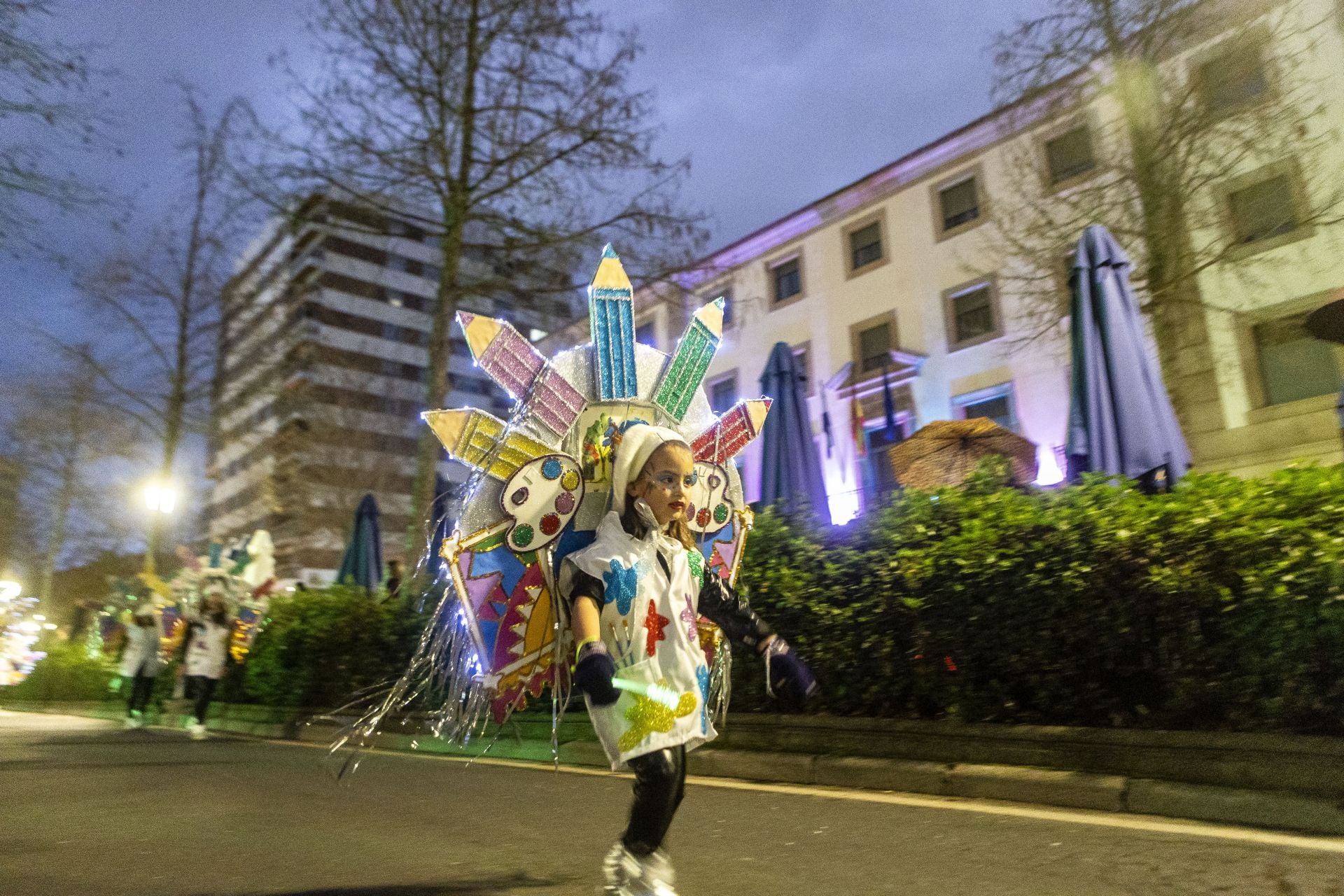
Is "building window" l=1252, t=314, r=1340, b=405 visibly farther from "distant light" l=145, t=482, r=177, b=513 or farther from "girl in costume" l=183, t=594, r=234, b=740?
"distant light" l=145, t=482, r=177, b=513

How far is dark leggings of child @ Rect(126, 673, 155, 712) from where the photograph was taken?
13625 mm

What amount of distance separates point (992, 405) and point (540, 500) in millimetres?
20338

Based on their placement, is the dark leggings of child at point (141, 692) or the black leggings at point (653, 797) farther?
the dark leggings of child at point (141, 692)

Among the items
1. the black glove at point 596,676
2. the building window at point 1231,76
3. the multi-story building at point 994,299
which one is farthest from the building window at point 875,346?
the black glove at point 596,676

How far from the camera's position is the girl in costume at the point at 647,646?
2.98m

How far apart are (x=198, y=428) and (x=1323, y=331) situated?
67.4 feet

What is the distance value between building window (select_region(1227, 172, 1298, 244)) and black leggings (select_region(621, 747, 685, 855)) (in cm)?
1532

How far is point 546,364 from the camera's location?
3467mm

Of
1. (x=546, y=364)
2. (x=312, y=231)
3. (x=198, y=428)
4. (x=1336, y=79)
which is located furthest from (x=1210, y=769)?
(x=198, y=428)

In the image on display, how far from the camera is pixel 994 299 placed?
2225 centimetres

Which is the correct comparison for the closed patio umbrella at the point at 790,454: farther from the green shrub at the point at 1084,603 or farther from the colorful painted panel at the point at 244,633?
the colorful painted panel at the point at 244,633

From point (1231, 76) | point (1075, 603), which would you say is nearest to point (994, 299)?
point (1231, 76)

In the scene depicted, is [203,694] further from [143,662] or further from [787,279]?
[787,279]

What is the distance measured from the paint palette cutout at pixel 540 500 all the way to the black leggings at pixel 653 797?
857mm
